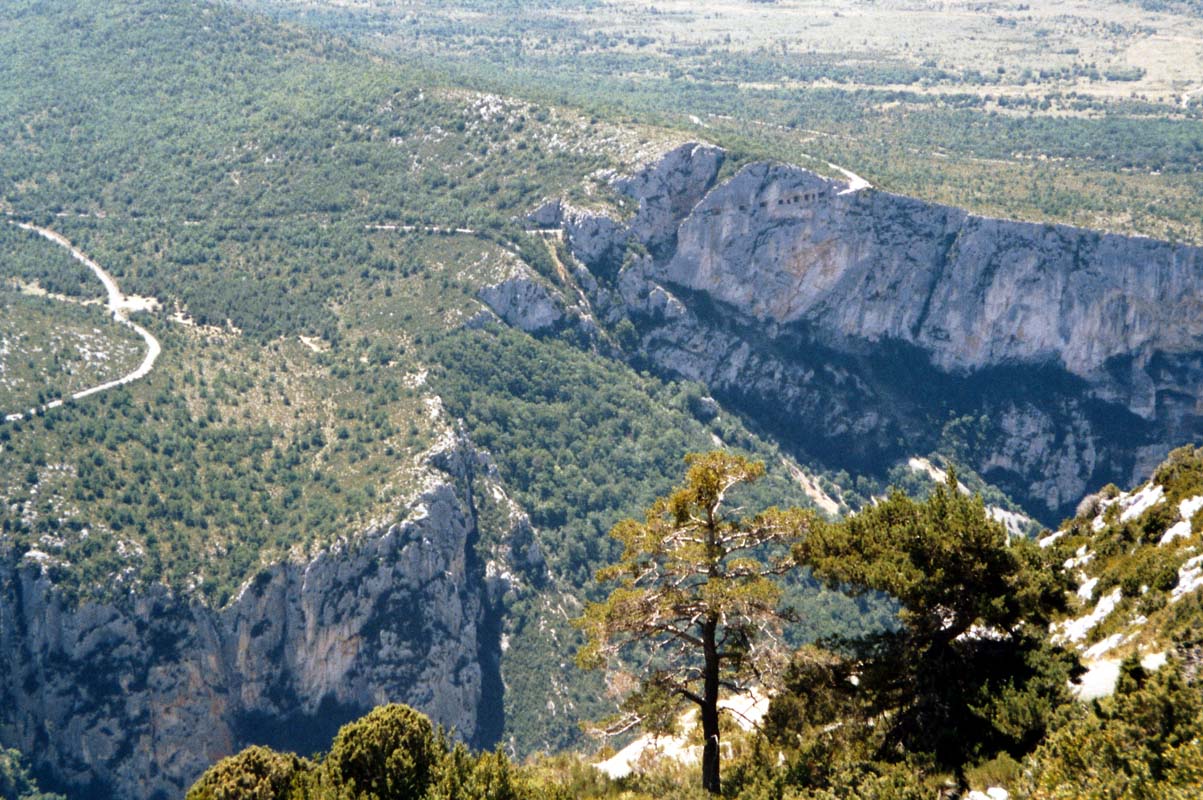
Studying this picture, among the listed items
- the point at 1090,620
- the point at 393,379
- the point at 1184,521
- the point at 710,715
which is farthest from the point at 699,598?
the point at 393,379

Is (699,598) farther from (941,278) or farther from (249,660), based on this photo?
(941,278)

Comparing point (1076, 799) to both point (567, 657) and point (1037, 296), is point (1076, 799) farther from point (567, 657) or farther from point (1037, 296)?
point (1037, 296)

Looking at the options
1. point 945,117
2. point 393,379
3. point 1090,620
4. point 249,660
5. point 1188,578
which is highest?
point 1188,578

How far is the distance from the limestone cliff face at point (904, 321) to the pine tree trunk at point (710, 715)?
8588cm

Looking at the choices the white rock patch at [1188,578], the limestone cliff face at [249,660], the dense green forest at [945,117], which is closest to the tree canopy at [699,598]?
the white rock patch at [1188,578]

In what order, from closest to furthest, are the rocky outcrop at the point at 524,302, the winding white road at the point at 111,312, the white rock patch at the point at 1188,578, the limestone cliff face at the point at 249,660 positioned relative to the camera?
the white rock patch at the point at 1188,578
the limestone cliff face at the point at 249,660
the winding white road at the point at 111,312
the rocky outcrop at the point at 524,302

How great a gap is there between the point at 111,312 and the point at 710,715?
79.6 m

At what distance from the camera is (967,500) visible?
31734 millimetres

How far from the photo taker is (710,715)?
103 feet

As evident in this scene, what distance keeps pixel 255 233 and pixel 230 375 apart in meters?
23.7

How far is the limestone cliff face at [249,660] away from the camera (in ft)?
248

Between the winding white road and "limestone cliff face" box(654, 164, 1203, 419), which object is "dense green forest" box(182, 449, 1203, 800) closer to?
the winding white road

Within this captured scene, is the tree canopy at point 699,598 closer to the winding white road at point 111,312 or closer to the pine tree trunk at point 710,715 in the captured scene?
the pine tree trunk at point 710,715

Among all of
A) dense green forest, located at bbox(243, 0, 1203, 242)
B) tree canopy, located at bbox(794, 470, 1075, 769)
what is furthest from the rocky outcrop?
tree canopy, located at bbox(794, 470, 1075, 769)
